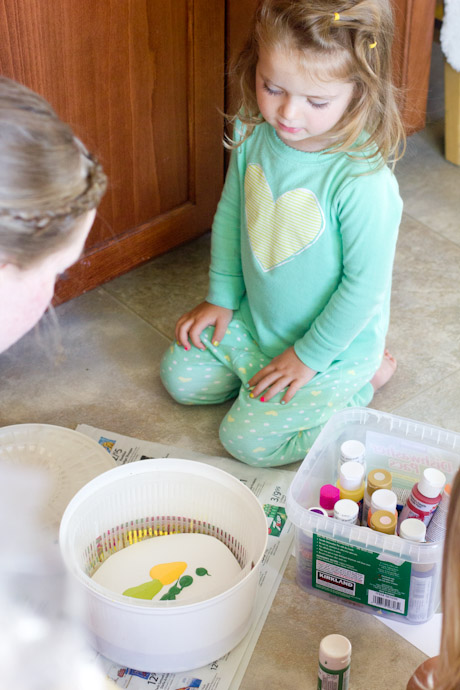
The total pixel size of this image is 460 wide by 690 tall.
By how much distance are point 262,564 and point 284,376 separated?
0.91 feet

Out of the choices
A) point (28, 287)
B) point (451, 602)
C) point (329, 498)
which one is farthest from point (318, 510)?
point (28, 287)

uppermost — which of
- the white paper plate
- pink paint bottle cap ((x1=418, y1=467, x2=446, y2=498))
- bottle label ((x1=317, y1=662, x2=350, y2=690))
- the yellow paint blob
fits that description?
pink paint bottle cap ((x1=418, y1=467, x2=446, y2=498))

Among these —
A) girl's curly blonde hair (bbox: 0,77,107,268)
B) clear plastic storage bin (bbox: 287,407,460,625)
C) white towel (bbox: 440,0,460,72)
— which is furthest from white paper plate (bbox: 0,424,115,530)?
white towel (bbox: 440,0,460,72)

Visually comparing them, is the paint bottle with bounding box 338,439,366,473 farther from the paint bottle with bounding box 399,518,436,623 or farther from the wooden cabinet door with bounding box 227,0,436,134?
the wooden cabinet door with bounding box 227,0,436,134

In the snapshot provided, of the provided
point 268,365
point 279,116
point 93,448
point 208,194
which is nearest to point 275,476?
point 268,365

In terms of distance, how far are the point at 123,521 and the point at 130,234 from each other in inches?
24.5

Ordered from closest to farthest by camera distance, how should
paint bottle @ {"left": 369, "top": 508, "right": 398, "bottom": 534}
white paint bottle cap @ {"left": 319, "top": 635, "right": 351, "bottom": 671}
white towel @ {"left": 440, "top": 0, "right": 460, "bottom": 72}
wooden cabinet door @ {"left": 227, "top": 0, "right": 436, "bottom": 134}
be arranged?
white paint bottle cap @ {"left": 319, "top": 635, "right": 351, "bottom": 671} → paint bottle @ {"left": 369, "top": 508, "right": 398, "bottom": 534} → wooden cabinet door @ {"left": 227, "top": 0, "right": 436, "bottom": 134} → white towel @ {"left": 440, "top": 0, "right": 460, "bottom": 72}

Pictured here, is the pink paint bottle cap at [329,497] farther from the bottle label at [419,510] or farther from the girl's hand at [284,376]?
the girl's hand at [284,376]

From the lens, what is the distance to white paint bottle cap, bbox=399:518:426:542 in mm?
1021

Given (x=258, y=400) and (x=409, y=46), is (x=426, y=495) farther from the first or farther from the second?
(x=409, y=46)

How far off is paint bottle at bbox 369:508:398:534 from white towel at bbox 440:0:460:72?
3.60 feet

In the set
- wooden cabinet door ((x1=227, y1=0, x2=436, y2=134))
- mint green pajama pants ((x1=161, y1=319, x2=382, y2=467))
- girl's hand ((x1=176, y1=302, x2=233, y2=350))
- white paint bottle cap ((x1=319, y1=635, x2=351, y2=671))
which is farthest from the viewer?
wooden cabinet door ((x1=227, y1=0, x2=436, y2=134))

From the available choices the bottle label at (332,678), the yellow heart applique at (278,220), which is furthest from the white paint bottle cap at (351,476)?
the yellow heart applique at (278,220)

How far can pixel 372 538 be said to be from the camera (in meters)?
1.03
